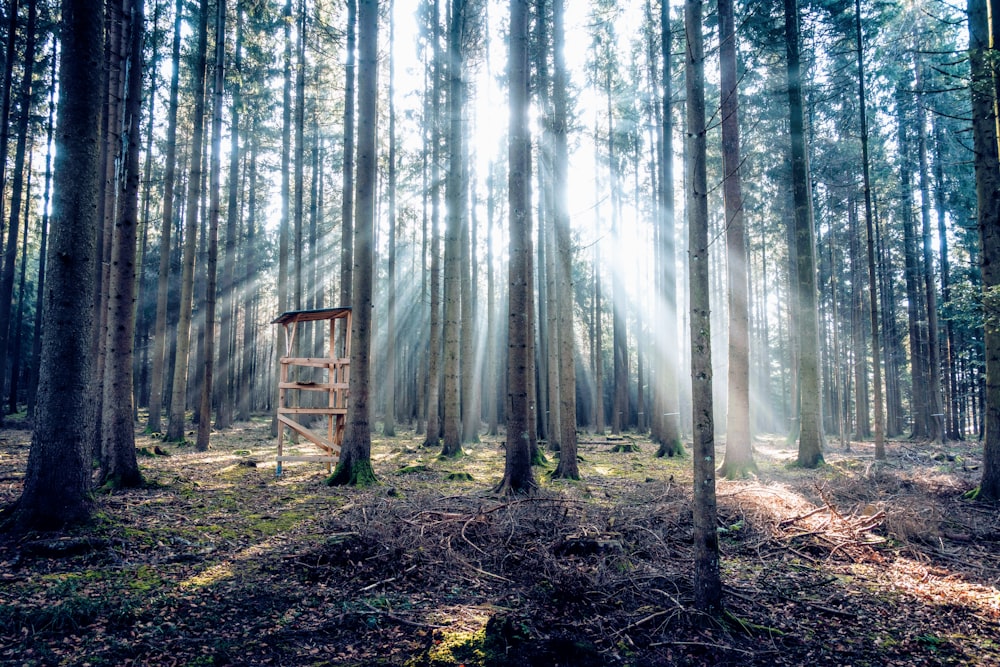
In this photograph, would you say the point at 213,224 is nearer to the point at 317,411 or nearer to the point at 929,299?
the point at 317,411

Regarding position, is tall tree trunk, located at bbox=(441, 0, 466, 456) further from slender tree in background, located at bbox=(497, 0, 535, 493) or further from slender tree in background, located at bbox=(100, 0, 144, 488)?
slender tree in background, located at bbox=(100, 0, 144, 488)

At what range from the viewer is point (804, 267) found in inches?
509

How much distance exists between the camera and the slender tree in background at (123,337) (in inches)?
337

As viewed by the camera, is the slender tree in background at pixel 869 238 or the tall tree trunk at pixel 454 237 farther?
the tall tree trunk at pixel 454 237

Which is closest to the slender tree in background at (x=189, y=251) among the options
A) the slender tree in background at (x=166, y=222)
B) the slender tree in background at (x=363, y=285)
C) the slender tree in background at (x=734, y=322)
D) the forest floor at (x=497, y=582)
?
the slender tree in background at (x=166, y=222)

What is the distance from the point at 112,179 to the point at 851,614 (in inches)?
582

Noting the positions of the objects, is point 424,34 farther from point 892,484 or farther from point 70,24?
point 892,484

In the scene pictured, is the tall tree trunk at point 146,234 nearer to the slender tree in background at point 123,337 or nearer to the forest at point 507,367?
the forest at point 507,367

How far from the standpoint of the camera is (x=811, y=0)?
44.8ft

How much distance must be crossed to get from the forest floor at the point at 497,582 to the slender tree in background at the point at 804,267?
4.08 m

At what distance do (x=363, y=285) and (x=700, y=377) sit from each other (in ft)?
24.7

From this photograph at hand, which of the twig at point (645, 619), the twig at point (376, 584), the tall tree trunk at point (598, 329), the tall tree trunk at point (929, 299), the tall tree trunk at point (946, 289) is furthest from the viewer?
the tall tree trunk at point (598, 329)

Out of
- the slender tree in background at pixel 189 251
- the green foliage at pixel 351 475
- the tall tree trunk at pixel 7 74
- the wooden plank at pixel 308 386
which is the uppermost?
the tall tree trunk at pixel 7 74

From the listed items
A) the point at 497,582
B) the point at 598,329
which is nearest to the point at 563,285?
the point at 497,582
